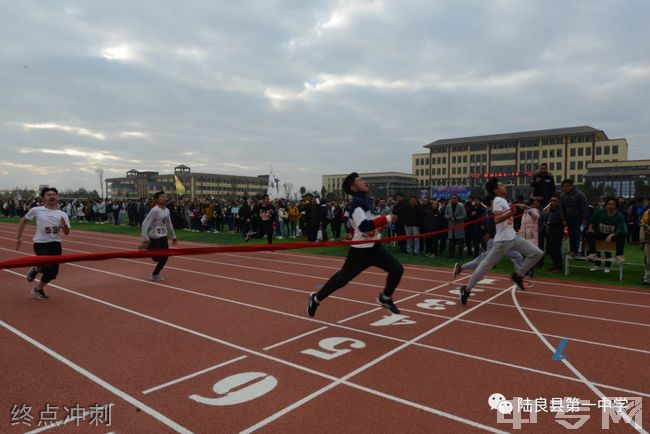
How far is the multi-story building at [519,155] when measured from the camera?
283 feet

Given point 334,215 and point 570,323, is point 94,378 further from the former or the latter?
point 334,215

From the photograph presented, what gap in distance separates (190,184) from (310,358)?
119136 mm

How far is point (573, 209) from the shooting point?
9.78m

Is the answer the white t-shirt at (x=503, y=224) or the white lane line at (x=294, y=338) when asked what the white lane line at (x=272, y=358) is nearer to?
the white lane line at (x=294, y=338)

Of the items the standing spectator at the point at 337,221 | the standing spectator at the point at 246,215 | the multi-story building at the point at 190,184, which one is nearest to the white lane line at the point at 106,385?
the standing spectator at the point at 337,221

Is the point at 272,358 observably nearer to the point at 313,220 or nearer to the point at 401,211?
the point at 401,211

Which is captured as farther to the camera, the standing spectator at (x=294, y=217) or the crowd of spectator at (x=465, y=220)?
the standing spectator at (x=294, y=217)

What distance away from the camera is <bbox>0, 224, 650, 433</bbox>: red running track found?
130 inches

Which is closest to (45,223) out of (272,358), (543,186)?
(272,358)

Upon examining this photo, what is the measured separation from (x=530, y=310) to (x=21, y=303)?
27.8ft

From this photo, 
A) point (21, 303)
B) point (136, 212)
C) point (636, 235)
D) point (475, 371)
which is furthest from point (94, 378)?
point (136, 212)

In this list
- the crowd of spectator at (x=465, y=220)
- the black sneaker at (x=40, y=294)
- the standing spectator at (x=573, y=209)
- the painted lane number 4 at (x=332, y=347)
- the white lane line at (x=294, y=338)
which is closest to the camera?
the painted lane number 4 at (x=332, y=347)

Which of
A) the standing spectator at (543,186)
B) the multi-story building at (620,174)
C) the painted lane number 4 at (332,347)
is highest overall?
the multi-story building at (620,174)

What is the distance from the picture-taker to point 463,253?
13.8 meters
